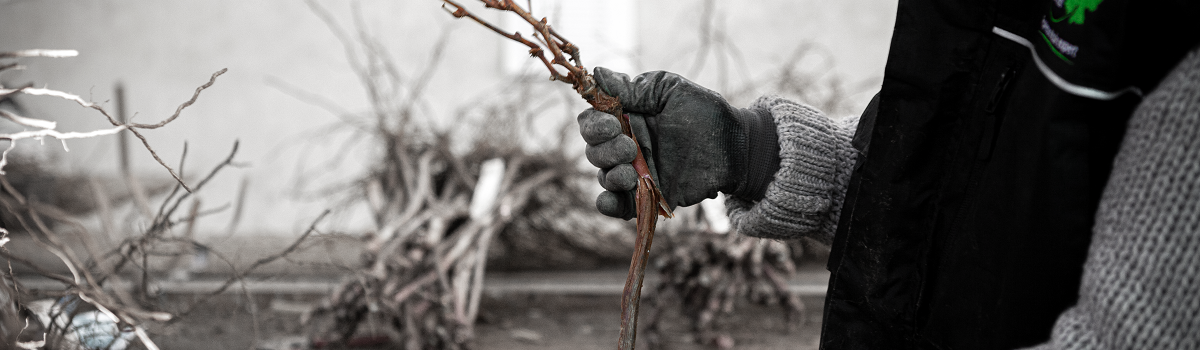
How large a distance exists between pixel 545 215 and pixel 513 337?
785mm

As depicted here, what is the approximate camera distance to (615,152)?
0.91m

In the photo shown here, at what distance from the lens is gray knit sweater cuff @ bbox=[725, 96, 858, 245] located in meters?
0.95

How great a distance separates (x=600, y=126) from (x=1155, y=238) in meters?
0.56

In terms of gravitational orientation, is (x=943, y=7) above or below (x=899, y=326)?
above

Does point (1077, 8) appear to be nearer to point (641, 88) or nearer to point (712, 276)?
point (641, 88)

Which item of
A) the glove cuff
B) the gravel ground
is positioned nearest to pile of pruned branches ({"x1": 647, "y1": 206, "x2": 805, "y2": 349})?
the gravel ground

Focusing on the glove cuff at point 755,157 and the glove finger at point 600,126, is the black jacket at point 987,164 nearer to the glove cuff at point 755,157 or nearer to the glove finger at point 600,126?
the glove cuff at point 755,157

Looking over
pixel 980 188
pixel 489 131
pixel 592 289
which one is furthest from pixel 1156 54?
pixel 489 131

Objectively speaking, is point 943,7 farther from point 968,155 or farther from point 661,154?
point 661,154

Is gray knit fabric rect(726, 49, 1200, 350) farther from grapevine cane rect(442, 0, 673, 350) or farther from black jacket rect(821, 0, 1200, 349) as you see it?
grapevine cane rect(442, 0, 673, 350)

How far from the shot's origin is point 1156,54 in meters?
0.53

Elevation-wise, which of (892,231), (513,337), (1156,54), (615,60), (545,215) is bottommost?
(513,337)

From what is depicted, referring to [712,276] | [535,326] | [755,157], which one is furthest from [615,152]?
[535,326]

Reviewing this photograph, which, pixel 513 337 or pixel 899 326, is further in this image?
pixel 513 337
